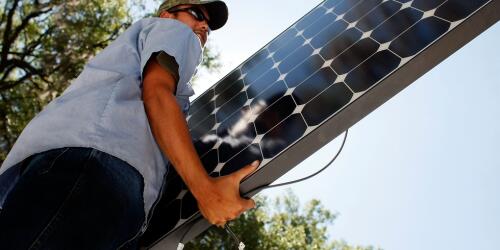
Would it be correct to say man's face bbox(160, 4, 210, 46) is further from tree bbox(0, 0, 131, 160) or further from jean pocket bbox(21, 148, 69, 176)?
tree bbox(0, 0, 131, 160)

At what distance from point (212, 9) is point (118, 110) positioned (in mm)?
1235

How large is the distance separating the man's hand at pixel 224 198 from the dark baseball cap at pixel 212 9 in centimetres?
128

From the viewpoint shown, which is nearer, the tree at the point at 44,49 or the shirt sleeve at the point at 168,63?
the shirt sleeve at the point at 168,63

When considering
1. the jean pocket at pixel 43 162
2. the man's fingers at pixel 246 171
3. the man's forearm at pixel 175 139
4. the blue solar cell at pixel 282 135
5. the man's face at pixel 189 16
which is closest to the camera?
the jean pocket at pixel 43 162

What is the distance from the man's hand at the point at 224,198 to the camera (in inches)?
72.6

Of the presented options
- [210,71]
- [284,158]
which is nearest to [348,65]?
[284,158]

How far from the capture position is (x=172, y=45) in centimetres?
199

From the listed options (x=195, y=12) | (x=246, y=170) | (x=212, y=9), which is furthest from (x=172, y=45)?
(x=212, y=9)

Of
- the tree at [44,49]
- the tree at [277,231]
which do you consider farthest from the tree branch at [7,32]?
the tree at [277,231]

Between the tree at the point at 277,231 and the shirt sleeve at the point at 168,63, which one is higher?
the shirt sleeve at the point at 168,63

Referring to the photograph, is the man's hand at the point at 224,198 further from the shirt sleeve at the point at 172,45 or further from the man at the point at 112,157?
the shirt sleeve at the point at 172,45

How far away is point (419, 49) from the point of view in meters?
1.94

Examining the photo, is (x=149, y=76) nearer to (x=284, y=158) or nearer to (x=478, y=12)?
(x=284, y=158)

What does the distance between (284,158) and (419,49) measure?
0.81 m
